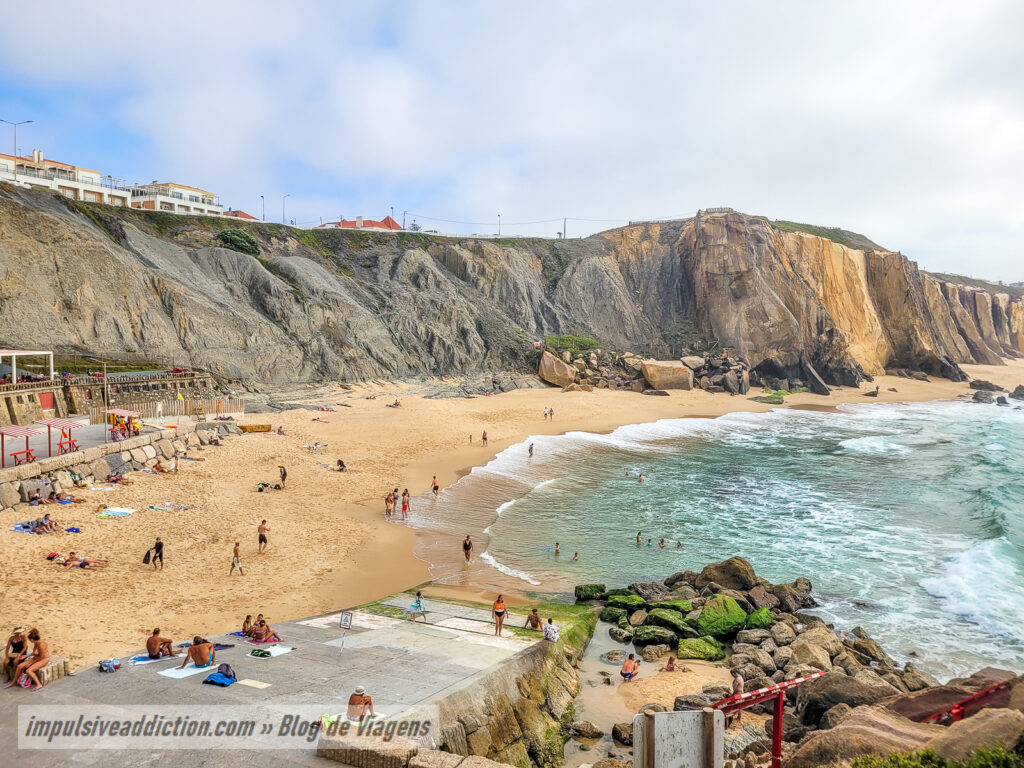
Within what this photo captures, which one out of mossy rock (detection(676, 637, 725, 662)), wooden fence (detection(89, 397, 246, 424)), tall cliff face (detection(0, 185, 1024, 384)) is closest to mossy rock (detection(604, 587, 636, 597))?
mossy rock (detection(676, 637, 725, 662))

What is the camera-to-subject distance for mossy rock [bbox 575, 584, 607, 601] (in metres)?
17.4

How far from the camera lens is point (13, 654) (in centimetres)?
952

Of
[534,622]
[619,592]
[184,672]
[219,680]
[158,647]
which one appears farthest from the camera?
[619,592]

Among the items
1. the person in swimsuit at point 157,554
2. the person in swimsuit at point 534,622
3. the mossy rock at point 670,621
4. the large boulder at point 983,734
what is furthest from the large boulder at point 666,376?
the large boulder at point 983,734

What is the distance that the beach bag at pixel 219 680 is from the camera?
9.55 meters

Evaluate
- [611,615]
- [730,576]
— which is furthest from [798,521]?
[611,615]

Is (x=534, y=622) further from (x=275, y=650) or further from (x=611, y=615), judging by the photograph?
(x=275, y=650)

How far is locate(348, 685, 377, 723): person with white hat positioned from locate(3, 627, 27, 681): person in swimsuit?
5429 mm

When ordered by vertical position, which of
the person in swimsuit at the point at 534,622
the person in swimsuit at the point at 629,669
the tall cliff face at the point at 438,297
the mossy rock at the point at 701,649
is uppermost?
the tall cliff face at the point at 438,297

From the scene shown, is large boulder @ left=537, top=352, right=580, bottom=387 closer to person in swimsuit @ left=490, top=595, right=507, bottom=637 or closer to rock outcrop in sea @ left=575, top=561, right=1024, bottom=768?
rock outcrop in sea @ left=575, top=561, right=1024, bottom=768

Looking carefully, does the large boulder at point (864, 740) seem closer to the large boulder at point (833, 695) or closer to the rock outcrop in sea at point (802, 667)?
the rock outcrop in sea at point (802, 667)

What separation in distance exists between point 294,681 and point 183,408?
27641mm

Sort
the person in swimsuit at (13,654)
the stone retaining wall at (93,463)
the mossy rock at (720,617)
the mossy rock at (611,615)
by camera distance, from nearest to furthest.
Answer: the person in swimsuit at (13,654) < the mossy rock at (720,617) < the mossy rock at (611,615) < the stone retaining wall at (93,463)

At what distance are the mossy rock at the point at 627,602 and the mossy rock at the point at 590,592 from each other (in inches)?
14.4
